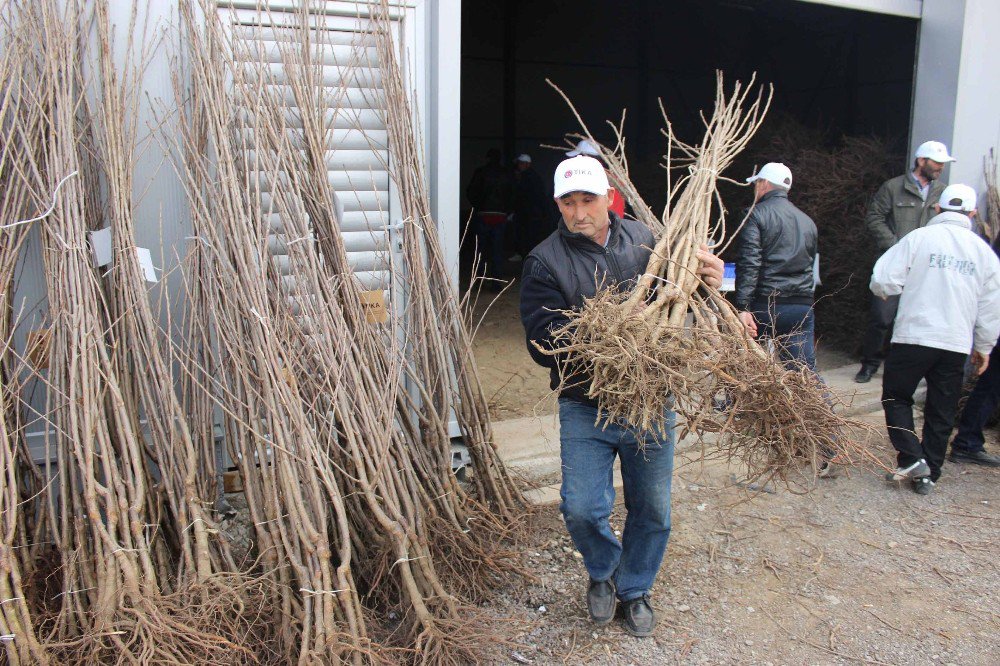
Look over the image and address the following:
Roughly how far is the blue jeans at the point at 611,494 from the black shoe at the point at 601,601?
0.04m

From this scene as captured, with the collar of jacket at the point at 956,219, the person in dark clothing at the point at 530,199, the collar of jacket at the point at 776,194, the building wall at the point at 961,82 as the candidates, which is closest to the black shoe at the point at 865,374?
the building wall at the point at 961,82

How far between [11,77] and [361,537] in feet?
6.31

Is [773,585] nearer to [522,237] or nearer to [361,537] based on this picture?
[361,537]

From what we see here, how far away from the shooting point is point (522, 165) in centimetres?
920

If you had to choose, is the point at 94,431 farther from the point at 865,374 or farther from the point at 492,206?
the point at 492,206

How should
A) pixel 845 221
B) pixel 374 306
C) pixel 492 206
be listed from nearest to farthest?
pixel 374 306 < pixel 845 221 < pixel 492 206

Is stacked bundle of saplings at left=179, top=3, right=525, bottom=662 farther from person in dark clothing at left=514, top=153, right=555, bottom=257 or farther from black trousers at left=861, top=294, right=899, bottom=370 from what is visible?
person in dark clothing at left=514, top=153, right=555, bottom=257

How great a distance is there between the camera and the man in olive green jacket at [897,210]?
5.28 m

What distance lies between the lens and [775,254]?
13.9 feet

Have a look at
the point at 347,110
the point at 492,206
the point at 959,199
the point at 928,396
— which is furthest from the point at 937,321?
the point at 492,206

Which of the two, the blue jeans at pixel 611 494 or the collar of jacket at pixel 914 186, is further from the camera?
the collar of jacket at pixel 914 186

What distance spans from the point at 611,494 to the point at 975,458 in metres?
2.87

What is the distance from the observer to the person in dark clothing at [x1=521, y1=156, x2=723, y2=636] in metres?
2.61

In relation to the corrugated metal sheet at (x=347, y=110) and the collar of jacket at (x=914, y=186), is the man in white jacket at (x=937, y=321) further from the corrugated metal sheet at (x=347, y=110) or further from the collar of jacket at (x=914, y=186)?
the corrugated metal sheet at (x=347, y=110)
